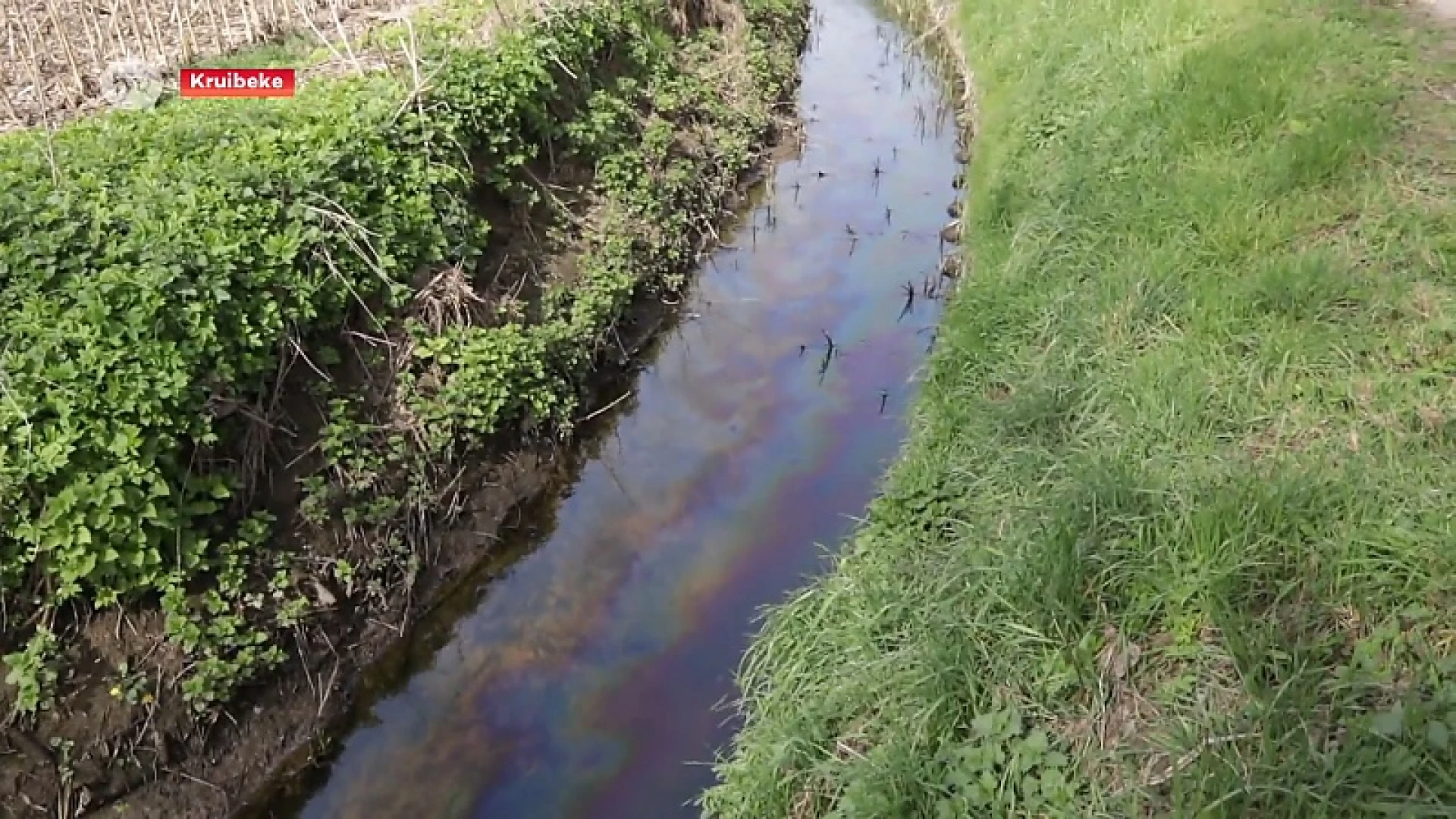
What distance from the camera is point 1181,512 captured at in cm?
412

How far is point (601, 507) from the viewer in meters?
7.04

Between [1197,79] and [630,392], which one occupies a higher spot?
[1197,79]

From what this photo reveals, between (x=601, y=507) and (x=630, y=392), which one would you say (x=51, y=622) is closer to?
(x=601, y=507)

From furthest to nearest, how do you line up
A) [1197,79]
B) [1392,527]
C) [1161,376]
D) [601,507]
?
[1197,79] → [601,507] → [1161,376] → [1392,527]

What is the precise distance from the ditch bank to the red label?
71 cm

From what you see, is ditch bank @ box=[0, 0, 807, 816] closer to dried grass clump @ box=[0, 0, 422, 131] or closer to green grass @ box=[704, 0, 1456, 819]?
dried grass clump @ box=[0, 0, 422, 131]

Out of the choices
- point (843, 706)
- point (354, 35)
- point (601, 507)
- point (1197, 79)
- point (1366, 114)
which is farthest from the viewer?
point (354, 35)

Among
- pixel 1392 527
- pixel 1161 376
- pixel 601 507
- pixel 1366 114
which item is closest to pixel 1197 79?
pixel 1366 114

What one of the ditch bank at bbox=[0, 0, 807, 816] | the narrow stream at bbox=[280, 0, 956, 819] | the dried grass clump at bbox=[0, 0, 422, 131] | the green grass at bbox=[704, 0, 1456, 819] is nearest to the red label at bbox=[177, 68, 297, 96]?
the dried grass clump at bbox=[0, 0, 422, 131]

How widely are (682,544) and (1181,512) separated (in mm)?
3342

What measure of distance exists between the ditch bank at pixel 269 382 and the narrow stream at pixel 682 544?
17.2 inches

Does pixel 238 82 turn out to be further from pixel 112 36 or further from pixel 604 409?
pixel 604 409

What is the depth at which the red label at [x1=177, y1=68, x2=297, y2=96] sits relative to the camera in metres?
7.83

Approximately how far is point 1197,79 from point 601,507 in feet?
18.1
